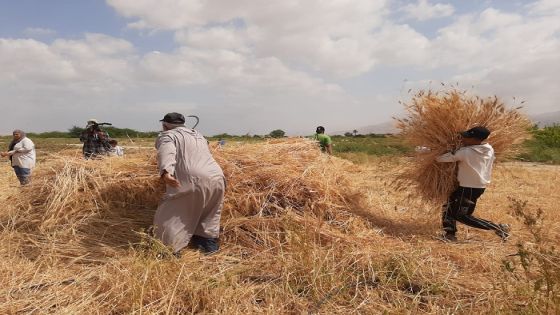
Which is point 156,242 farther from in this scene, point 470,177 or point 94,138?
point 94,138

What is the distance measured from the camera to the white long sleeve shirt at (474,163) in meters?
4.50

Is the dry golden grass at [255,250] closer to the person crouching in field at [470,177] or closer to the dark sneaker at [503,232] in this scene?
the dark sneaker at [503,232]

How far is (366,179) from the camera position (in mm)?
8922

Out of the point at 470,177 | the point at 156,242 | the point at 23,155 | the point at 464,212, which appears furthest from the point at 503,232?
the point at 23,155

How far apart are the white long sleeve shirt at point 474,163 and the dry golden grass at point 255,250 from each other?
619 mm

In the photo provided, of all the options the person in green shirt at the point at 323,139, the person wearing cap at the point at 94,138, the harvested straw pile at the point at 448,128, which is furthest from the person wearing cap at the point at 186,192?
the person in green shirt at the point at 323,139

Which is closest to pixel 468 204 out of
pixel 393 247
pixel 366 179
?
pixel 393 247

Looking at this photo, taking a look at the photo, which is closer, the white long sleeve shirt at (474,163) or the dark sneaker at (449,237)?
the white long sleeve shirt at (474,163)

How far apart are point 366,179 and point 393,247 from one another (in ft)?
16.2

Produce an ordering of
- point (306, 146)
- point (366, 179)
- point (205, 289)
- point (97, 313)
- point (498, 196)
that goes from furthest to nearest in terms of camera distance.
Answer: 1. point (366, 179)
2. point (498, 196)
3. point (306, 146)
4. point (205, 289)
5. point (97, 313)

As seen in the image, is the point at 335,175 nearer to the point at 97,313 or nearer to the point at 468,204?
the point at 468,204

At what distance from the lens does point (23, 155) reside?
24.6ft

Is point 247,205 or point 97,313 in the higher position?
point 247,205

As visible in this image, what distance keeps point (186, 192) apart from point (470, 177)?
2.84 metres
